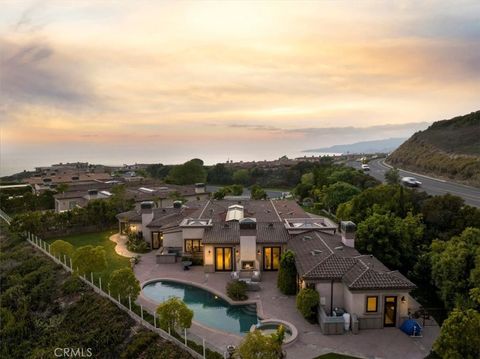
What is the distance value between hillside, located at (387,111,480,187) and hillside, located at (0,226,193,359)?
3895cm

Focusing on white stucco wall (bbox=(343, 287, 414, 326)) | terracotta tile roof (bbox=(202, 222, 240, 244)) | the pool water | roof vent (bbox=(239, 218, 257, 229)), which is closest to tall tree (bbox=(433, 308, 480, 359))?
white stucco wall (bbox=(343, 287, 414, 326))

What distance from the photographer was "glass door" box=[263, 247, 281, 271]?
24.2 meters

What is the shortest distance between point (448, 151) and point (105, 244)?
5409cm

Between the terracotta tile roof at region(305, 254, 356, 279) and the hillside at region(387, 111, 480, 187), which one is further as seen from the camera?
the hillside at region(387, 111, 480, 187)

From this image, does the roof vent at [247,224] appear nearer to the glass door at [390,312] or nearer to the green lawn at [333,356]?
the glass door at [390,312]

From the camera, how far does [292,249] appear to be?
2267 cm

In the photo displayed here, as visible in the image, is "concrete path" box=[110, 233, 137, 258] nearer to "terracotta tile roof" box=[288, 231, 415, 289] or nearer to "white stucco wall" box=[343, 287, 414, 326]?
"terracotta tile roof" box=[288, 231, 415, 289]

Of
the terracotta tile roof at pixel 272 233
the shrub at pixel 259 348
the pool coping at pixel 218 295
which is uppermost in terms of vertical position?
the terracotta tile roof at pixel 272 233

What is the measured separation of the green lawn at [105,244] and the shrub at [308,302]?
13.1 m

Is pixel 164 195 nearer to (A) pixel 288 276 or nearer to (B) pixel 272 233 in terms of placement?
(B) pixel 272 233

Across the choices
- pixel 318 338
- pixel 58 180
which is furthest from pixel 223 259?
pixel 58 180

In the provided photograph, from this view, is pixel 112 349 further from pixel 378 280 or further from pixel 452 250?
pixel 452 250

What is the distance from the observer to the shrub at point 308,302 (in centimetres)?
1702

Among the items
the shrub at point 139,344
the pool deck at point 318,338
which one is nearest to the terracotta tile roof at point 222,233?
the pool deck at point 318,338
